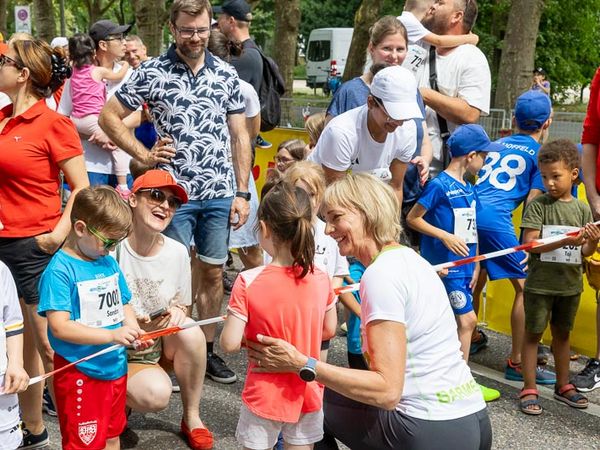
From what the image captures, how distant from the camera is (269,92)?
7590 mm

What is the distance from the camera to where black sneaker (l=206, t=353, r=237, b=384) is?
5.52 meters

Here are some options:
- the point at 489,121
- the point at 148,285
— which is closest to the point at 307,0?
the point at 489,121

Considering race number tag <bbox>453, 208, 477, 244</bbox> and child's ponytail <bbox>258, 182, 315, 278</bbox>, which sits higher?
child's ponytail <bbox>258, 182, 315, 278</bbox>

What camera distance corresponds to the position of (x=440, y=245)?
541 centimetres

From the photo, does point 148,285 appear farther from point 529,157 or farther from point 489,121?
point 489,121

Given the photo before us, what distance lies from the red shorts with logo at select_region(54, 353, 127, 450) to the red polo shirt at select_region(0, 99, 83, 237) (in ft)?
2.82

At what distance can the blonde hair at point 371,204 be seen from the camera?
10.9ft

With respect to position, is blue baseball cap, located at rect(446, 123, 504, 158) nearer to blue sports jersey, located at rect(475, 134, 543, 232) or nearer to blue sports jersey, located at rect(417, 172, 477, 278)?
blue sports jersey, located at rect(417, 172, 477, 278)

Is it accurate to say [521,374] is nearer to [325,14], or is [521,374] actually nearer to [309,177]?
[309,177]

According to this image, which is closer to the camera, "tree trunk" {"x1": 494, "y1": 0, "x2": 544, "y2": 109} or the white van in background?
"tree trunk" {"x1": 494, "y1": 0, "x2": 544, "y2": 109}

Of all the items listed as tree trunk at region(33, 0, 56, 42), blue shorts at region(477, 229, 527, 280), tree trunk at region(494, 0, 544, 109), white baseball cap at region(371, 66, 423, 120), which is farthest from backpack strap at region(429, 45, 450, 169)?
tree trunk at region(33, 0, 56, 42)

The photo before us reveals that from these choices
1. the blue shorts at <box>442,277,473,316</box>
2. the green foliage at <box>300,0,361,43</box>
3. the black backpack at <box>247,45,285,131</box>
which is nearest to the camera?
the blue shorts at <box>442,277,473,316</box>

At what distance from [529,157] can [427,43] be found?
39.9 inches

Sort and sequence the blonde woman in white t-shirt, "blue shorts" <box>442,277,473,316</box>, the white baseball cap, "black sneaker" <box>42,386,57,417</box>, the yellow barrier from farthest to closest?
the yellow barrier
"blue shorts" <box>442,277,473,316</box>
"black sneaker" <box>42,386,57,417</box>
the white baseball cap
the blonde woman in white t-shirt
